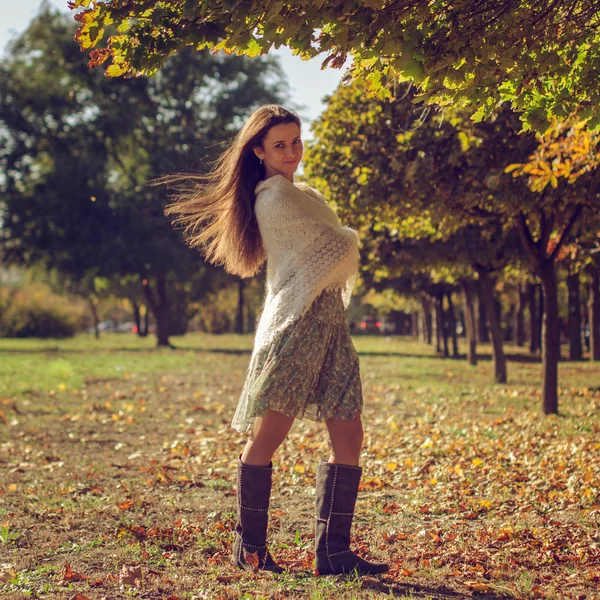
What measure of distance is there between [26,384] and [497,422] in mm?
8825

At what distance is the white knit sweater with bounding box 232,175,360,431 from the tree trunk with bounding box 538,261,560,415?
7117mm

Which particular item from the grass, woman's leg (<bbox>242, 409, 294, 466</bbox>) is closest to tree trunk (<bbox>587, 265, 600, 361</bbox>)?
the grass

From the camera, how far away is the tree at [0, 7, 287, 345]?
29.9 meters

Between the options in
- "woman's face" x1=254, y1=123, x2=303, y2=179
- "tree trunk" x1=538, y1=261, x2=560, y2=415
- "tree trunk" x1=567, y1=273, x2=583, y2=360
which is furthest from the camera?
"tree trunk" x1=567, y1=273, x2=583, y2=360

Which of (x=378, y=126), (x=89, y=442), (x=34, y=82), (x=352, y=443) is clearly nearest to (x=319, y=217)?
(x=352, y=443)

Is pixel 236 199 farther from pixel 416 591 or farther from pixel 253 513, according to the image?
pixel 416 591

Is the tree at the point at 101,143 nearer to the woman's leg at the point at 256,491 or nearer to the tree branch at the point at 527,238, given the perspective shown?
the tree branch at the point at 527,238

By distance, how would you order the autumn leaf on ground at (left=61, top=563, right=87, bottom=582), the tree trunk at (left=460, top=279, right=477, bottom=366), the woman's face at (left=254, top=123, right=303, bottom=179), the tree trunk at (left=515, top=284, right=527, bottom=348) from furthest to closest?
the tree trunk at (left=515, top=284, right=527, bottom=348) < the tree trunk at (left=460, top=279, right=477, bottom=366) < the woman's face at (left=254, top=123, right=303, bottom=179) < the autumn leaf on ground at (left=61, top=563, right=87, bottom=582)

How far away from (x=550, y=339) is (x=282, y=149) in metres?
7.42

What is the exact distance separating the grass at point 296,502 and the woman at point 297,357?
0.27 metres

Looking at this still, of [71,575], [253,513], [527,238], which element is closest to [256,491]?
[253,513]

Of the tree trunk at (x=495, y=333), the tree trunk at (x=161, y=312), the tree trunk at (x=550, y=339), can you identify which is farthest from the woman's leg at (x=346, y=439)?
the tree trunk at (x=161, y=312)

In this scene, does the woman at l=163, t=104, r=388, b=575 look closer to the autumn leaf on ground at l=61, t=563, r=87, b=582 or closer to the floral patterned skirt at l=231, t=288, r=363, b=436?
the floral patterned skirt at l=231, t=288, r=363, b=436

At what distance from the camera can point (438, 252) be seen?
1505 cm
